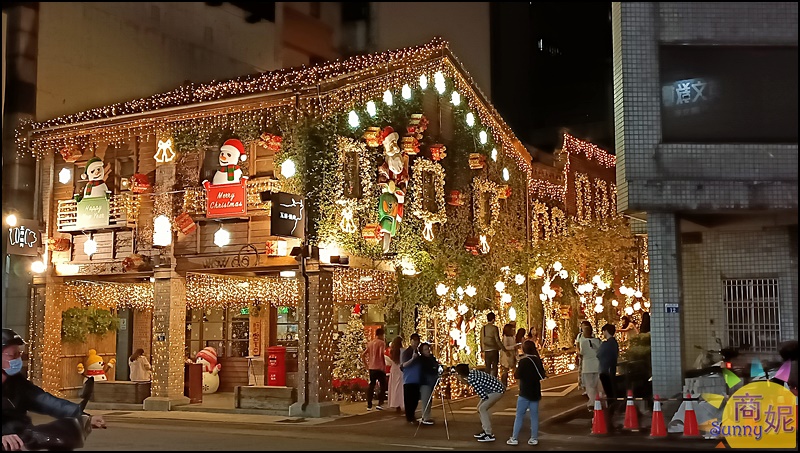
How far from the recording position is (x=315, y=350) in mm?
18312

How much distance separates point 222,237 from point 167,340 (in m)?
2.98

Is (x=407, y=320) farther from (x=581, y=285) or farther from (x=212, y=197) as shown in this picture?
(x=581, y=285)

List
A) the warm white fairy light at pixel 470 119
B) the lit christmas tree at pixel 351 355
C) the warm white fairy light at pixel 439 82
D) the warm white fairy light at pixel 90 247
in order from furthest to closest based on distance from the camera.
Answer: the warm white fairy light at pixel 470 119 → the warm white fairy light at pixel 439 82 → the warm white fairy light at pixel 90 247 → the lit christmas tree at pixel 351 355

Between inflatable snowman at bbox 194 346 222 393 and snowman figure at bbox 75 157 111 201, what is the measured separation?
17.3ft

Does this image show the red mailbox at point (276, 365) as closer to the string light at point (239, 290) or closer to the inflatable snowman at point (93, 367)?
the string light at point (239, 290)

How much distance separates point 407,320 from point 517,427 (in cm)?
830

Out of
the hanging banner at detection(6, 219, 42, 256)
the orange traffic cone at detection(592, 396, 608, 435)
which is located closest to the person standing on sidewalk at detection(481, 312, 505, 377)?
the orange traffic cone at detection(592, 396, 608, 435)

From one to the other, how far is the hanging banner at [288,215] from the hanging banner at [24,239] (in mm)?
7523

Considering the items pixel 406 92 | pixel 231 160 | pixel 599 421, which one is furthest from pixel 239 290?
pixel 599 421

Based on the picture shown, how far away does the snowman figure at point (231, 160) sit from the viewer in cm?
1952

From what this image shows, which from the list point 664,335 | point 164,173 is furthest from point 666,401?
point 164,173

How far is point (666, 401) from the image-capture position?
14.6 metres

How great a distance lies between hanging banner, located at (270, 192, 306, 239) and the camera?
17.6 meters

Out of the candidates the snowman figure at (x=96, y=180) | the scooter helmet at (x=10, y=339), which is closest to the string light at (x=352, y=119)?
the snowman figure at (x=96, y=180)
